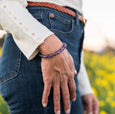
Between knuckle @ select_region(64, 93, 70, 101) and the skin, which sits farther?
the skin

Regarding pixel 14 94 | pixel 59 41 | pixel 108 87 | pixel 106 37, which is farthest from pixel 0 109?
pixel 106 37

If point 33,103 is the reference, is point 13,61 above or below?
above

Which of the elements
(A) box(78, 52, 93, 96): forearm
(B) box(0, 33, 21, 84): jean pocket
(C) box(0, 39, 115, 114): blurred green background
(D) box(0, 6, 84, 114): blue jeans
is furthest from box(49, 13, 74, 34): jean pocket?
(C) box(0, 39, 115, 114): blurred green background

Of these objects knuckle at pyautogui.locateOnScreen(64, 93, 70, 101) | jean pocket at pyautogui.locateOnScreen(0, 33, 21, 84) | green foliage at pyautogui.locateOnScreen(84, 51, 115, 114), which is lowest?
green foliage at pyautogui.locateOnScreen(84, 51, 115, 114)

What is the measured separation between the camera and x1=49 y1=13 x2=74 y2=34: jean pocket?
88 centimetres

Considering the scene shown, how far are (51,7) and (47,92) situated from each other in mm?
282

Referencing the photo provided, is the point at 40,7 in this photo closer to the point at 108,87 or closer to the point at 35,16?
the point at 35,16

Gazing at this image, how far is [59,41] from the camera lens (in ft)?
2.69

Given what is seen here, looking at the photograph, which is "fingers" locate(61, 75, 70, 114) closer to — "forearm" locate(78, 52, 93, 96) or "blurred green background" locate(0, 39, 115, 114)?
"forearm" locate(78, 52, 93, 96)

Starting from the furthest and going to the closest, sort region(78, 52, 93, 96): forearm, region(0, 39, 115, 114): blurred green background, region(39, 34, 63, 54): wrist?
region(0, 39, 115, 114): blurred green background → region(78, 52, 93, 96): forearm → region(39, 34, 63, 54): wrist

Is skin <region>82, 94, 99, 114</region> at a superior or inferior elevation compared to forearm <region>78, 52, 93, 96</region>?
inferior

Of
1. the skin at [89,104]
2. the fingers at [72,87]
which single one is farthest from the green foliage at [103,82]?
the fingers at [72,87]

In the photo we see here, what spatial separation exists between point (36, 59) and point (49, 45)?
7 centimetres

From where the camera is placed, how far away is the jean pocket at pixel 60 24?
875 millimetres
